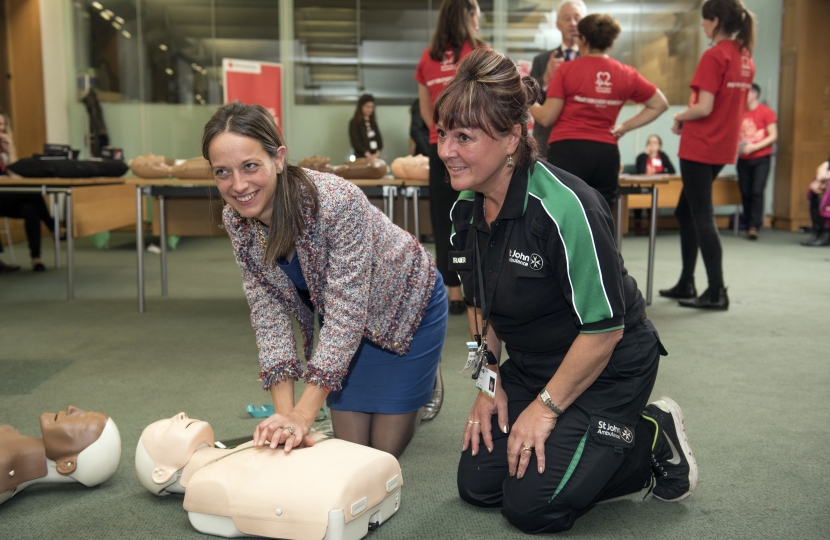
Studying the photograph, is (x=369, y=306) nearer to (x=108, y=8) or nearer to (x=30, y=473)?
(x=30, y=473)

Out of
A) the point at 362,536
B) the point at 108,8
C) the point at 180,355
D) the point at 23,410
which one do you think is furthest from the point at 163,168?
the point at 108,8

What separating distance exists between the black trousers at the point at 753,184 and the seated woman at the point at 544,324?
6.48 m

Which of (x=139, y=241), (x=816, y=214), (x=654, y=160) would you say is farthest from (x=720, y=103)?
(x=654, y=160)

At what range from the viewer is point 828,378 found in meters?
2.48

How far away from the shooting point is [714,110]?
3.53 metres

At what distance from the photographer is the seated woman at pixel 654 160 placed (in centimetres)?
788

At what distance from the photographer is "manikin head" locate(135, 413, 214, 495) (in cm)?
155

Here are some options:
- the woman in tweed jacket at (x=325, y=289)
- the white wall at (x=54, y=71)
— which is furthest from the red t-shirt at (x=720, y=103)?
the white wall at (x=54, y=71)

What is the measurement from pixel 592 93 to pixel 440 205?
0.82 metres

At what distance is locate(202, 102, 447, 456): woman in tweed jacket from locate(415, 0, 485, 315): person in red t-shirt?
1.36m

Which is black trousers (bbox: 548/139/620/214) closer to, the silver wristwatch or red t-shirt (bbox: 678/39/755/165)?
red t-shirt (bbox: 678/39/755/165)

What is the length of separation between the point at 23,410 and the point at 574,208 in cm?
177

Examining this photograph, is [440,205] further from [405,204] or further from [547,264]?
[547,264]

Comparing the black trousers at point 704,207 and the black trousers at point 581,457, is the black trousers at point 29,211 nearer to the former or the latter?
the black trousers at point 704,207
